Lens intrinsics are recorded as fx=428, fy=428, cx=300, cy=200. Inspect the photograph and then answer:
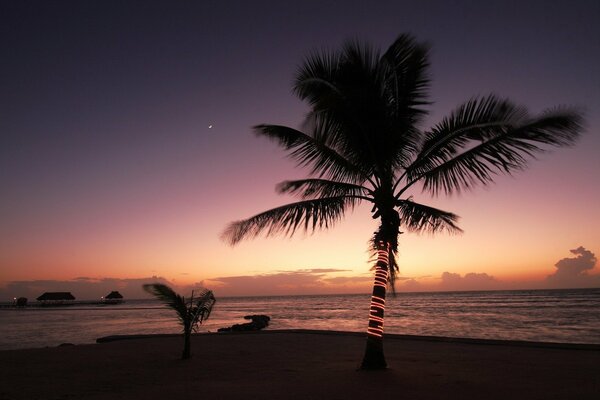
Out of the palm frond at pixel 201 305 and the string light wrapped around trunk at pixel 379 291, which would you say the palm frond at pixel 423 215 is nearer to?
the string light wrapped around trunk at pixel 379 291

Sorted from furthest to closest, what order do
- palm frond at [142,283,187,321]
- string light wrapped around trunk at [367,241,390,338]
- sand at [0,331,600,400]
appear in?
palm frond at [142,283,187,321] < string light wrapped around trunk at [367,241,390,338] < sand at [0,331,600,400]

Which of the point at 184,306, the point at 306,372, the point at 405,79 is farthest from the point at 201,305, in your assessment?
the point at 405,79

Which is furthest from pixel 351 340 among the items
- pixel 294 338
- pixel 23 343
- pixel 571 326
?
pixel 571 326

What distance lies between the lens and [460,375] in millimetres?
7738

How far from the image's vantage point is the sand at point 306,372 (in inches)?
263

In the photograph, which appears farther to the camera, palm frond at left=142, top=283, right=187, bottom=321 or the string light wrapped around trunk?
palm frond at left=142, top=283, right=187, bottom=321

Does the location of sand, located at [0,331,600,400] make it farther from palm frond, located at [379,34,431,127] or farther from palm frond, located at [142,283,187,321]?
palm frond, located at [379,34,431,127]

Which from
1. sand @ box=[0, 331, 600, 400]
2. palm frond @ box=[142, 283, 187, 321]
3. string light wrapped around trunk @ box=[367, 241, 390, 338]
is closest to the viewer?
sand @ box=[0, 331, 600, 400]

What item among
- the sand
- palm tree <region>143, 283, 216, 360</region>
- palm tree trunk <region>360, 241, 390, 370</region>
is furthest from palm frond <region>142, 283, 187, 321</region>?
palm tree trunk <region>360, 241, 390, 370</region>

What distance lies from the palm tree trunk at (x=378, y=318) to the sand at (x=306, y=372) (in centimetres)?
31

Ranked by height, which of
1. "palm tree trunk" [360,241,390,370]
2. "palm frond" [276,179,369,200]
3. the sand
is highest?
"palm frond" [276,179,369,200]

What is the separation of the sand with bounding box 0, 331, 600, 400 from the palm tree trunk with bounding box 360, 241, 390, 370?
12.1 inches

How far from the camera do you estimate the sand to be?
6.69 meters

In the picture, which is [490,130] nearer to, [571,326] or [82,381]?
[82,381]
